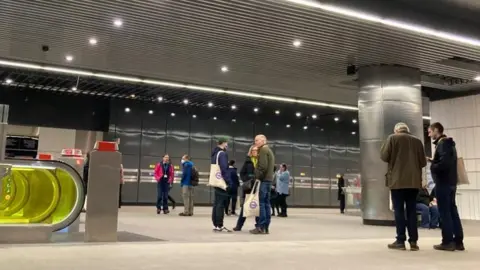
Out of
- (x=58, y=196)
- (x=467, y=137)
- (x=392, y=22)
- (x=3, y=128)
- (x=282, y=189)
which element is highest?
(x=392, y=22)

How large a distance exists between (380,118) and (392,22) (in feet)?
10.5

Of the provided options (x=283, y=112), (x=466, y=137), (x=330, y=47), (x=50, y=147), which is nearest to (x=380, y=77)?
(x=330, y=47)

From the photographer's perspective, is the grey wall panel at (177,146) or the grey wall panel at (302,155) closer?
the grey wall panel at (177,146)

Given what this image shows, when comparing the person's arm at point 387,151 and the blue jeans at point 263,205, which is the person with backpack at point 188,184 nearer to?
the blue jeans at point 263,205

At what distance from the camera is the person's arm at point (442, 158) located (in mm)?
5531

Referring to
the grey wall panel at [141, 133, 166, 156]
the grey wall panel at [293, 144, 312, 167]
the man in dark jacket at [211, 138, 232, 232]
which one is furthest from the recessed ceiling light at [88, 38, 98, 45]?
the grey wall panel at [293, 144, 312, 167]

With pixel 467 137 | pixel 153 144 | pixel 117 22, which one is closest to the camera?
pixel 117 22

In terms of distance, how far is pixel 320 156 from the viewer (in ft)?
80.1

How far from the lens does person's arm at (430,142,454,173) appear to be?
553 centimetres

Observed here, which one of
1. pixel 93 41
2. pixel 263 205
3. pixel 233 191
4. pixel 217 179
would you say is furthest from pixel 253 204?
pixel 93 41

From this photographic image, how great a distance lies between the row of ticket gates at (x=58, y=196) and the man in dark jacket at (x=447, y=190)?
3.92 m

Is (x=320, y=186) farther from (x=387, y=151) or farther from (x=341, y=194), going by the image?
(x=387, y=151)

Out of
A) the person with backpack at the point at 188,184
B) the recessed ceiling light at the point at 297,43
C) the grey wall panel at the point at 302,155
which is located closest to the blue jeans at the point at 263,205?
the recessed ceiling light at the point at 297,43

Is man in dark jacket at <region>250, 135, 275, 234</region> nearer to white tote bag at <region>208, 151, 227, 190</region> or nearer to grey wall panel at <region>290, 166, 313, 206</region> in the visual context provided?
white tote bag at <region>208, 151, 227, 190</region>
